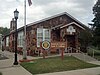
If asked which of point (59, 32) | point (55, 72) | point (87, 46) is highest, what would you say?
point (59, 32)

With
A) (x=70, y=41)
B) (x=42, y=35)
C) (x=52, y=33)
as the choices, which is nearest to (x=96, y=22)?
(x=70, y=41)

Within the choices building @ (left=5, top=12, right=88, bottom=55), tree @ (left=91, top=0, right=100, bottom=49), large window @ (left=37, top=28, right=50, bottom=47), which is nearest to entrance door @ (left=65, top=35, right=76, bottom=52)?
building @ (left=5, top=12, right=88, bottom=55)

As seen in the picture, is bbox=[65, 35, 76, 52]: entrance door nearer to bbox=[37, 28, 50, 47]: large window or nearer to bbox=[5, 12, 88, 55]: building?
bbox=[5, 12, 88, 55]: building

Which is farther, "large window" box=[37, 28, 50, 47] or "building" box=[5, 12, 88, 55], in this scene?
"large window" box=[37, 28, 50, 47]

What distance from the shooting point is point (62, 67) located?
17047 millimetres

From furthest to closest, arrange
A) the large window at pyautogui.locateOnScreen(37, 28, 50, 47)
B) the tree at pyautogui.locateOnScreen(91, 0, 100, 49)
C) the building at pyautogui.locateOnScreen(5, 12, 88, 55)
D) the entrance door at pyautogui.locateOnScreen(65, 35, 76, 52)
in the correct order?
the entrance door at pyautogui.locateOnScreen(65, 35, 76, 52) < the large window at pyautogui.locateOnScreen(37, 28, 50, 47) < the building at pyautogui.locateOnScreen(5, 12, 88, 55) < the tree at pyautogui.locateOnScreen(91, 0, 100, 49)

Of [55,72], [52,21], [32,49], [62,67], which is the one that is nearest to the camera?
[55,72]

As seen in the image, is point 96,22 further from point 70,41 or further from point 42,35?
point 42,35

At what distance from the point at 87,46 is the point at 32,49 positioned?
7368 millimetres

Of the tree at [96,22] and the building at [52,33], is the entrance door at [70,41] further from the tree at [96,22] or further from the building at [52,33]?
the tree at [96,22]

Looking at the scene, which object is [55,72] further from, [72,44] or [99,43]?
[72,44]


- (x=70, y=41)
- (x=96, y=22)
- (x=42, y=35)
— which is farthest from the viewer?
(x=70, y=41)

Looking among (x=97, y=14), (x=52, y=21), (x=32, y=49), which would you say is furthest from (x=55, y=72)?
(x=52, y=21)

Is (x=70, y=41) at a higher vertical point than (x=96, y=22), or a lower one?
lower
